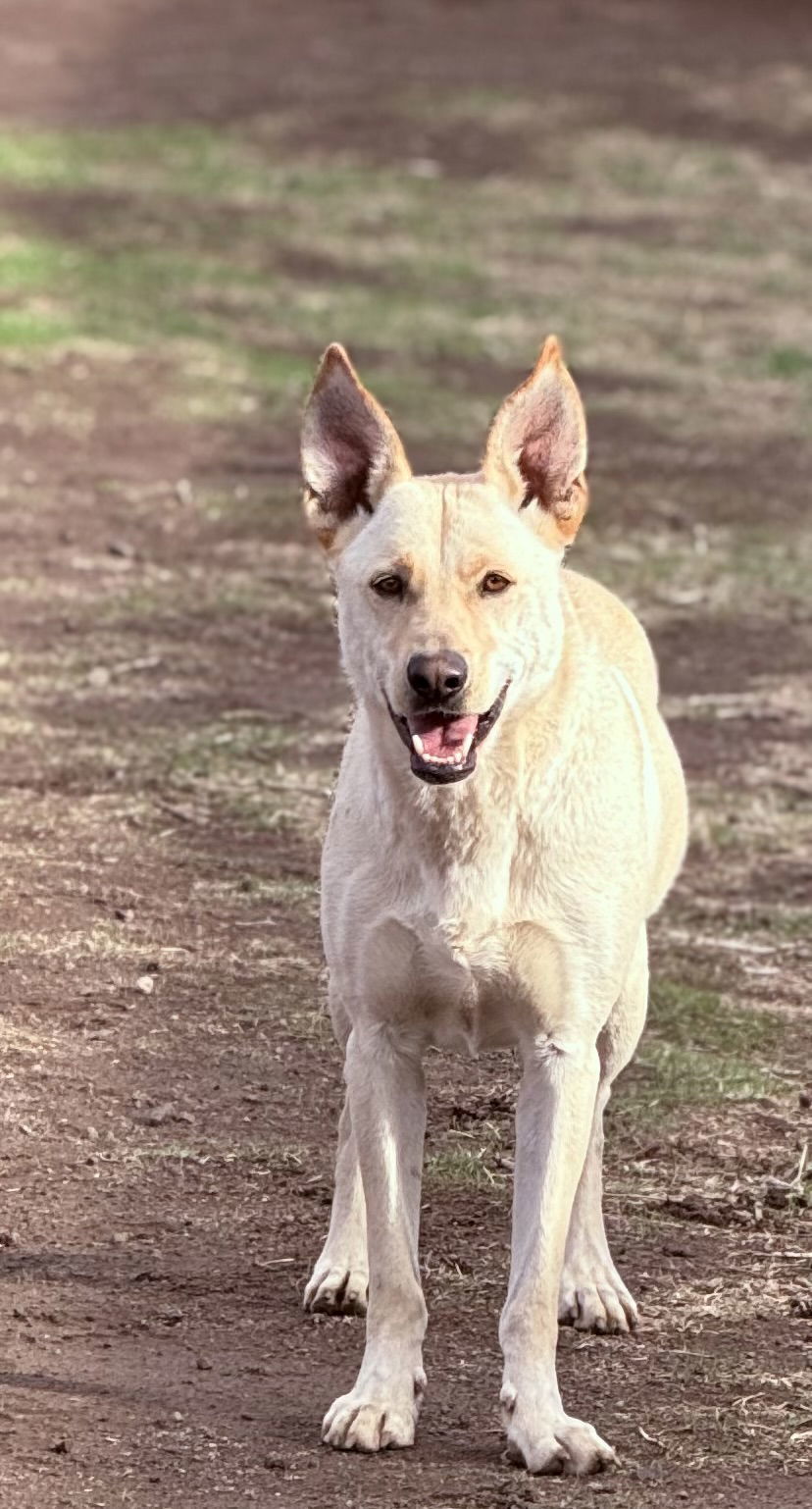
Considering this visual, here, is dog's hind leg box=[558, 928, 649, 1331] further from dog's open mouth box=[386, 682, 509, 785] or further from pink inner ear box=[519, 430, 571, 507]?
pink inner ear box=[519, 430, 571, 507]

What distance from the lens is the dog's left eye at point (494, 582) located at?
4359 millimetres

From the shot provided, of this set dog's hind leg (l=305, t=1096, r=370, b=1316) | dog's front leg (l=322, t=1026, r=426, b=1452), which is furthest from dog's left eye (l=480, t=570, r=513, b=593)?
dog's hind leg (l=305, t=1096, r=370, b=1316)

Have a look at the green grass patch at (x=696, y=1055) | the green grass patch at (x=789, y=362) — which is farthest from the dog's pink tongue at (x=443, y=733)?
the green grass patch at (x=789, y=362)

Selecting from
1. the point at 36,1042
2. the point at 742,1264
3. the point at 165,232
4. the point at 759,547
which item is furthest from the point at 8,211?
the point at 742,1264

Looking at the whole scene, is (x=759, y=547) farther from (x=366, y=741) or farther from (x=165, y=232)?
(x=366, y=741)

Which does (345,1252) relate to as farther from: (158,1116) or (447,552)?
(447,552)

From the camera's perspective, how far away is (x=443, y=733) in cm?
429

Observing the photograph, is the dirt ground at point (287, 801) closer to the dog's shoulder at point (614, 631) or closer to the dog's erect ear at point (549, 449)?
the dog's shoulder at point (614, 631)

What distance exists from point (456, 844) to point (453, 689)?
354 mm

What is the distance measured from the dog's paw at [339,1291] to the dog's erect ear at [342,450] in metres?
1.34

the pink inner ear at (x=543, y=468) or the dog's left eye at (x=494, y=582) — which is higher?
the pink inner ear at (x=543, y=468)

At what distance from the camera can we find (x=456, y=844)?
444 cm

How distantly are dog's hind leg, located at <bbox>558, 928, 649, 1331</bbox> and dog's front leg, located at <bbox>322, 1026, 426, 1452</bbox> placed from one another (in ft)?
1.78

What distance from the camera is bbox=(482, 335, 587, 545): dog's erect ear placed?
4.61 meters
